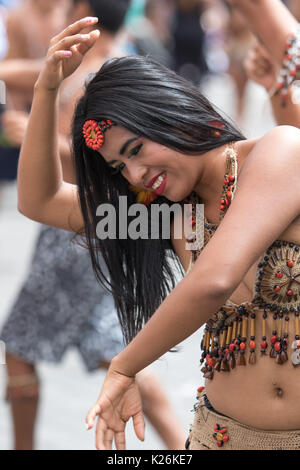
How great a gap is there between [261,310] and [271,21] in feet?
3.52

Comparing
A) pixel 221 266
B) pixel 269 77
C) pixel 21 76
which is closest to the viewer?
pixel 221 266

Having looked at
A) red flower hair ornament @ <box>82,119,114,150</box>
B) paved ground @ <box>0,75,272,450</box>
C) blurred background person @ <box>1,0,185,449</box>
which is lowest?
paved ground @ <box>0,75,272,450</box>

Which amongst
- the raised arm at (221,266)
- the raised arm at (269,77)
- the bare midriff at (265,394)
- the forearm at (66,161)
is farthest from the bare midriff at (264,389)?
the forearm at (66,161)

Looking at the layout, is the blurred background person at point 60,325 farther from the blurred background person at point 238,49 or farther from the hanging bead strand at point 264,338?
the blurred background person at point 238,49

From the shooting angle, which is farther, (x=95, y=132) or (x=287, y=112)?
(x=287, y=112)

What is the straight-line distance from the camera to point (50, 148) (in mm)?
2314

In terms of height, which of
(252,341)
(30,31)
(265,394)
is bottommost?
(265,394)

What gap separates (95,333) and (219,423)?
1.39 m

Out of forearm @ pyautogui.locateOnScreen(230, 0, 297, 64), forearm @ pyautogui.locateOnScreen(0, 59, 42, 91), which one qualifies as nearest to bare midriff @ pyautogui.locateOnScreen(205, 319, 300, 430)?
forearm @ pyautogui.locateOnScreen(230, 0, 297, 64)

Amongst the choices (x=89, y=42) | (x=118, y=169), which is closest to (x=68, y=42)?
(x=89, y=42)

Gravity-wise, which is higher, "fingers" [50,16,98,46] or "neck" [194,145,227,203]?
"fingers" [50,16,98,46]

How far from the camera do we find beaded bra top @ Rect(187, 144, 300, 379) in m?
2.06

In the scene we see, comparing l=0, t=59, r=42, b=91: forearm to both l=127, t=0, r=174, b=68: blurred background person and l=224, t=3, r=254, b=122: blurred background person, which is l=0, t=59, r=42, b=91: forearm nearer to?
l=127, t=0, r=174, b=68: blurred background person

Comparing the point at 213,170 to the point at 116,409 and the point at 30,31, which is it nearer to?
the point at 116,409
